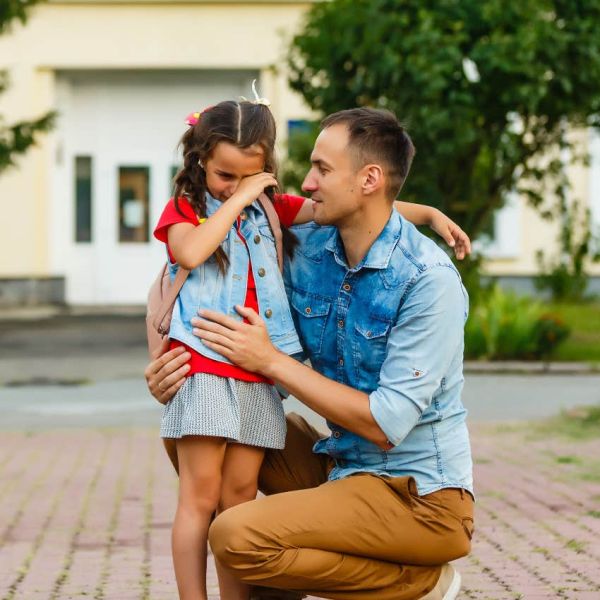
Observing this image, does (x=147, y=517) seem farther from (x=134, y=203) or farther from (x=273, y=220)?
(x=134, y=203)

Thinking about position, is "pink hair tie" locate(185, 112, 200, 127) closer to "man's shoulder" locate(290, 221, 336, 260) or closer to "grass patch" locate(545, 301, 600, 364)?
"man's shoulder" locate(290, 221, 336, 260)

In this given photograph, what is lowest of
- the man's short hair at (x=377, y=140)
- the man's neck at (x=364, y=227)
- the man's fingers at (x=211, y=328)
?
the man's fingers at (x=211, y=328)

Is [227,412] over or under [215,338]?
under

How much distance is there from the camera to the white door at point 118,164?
79.6ft

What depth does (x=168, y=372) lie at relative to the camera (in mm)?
4082

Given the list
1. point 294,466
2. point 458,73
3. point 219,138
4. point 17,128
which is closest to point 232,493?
point 294,466

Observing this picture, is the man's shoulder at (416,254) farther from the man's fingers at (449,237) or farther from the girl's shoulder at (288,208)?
the girl's shoulder at (288,208)

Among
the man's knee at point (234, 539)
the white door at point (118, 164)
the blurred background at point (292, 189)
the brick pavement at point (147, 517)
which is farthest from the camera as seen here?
the white door at point (118, 164)

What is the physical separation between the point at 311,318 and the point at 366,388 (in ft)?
0.90

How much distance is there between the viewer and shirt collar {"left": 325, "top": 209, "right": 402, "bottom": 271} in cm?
413

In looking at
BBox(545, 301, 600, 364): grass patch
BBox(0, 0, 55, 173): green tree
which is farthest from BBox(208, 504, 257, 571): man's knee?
BBox(0, 0, 55, 173): green tree

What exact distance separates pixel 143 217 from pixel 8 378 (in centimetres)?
1072

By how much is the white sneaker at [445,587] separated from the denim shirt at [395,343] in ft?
0.90

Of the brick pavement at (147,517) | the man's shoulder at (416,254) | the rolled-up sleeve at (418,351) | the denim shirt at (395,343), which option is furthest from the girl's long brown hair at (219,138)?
the brick pavement at (147,517)
